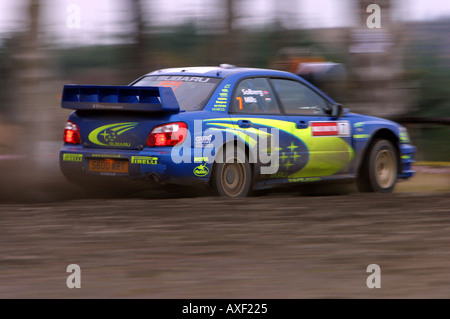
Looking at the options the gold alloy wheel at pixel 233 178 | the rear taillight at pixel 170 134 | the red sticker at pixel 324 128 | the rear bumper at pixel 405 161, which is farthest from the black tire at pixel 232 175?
the rear bumper at pixel 405 161

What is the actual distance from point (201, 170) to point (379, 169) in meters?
3.05

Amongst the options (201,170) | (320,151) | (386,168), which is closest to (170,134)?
(201,170)

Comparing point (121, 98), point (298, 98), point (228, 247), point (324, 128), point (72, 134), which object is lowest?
point (228, 247)

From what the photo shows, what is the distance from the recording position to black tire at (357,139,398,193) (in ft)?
32.9

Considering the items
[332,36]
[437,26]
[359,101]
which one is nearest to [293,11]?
[359,101]

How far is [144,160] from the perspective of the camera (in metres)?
8.02

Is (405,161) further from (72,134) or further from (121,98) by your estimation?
(72,134)

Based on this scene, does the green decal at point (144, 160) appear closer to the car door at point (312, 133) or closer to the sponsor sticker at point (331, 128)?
the car door at point (312, 133)

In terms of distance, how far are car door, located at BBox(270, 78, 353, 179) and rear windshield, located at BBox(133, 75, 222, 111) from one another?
2.90ft

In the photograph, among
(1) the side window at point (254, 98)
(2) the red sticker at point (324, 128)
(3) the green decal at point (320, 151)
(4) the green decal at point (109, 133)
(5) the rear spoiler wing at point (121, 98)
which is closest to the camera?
(5) the rear spoiler wing at point (121, 98)

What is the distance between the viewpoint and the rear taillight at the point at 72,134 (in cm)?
856

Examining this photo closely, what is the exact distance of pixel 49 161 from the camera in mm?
10258

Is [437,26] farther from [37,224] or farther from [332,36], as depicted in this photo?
[37,224]

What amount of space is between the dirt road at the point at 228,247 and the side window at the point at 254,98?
1.11 m
